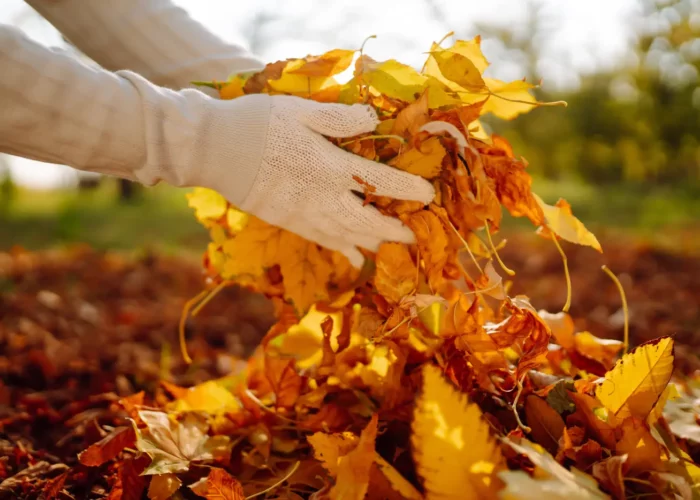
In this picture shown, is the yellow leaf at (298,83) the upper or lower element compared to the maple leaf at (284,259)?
upper

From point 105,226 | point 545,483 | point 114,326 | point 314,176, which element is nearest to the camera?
point 545,483

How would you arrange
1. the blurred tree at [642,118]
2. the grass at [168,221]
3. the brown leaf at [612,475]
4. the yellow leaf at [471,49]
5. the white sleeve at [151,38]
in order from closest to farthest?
the brown leaf at [612,475] → the yellow leaf at [471,49] → the white sleeve at [151,38] → the grass at [168,221] → the blurred tree at [642,118]

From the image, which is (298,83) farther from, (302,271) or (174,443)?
(174,443)

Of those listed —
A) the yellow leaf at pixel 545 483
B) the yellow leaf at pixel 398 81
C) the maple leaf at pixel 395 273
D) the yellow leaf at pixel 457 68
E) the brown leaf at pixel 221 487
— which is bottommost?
the brown leaf at pixel 221 487

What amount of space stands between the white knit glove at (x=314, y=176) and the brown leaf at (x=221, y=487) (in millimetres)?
432

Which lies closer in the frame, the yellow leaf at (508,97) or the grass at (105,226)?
the yellow leaf at (508,97)

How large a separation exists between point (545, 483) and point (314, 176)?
0.59 metres

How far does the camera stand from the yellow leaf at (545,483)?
64 centimetres

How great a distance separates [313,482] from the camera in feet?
3.08

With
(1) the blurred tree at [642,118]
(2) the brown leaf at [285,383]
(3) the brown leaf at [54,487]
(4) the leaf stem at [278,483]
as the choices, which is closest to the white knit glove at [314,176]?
(2) the brown leaf at [285,383]

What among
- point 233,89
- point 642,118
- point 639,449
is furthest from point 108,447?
point 642,118

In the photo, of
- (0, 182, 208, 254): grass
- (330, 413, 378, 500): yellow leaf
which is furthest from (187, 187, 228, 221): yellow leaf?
(0, 182, 208, 254): grass

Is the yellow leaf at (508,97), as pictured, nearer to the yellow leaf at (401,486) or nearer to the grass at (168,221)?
the yellow leaf at (401,486)

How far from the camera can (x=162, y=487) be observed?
0.90 metres
